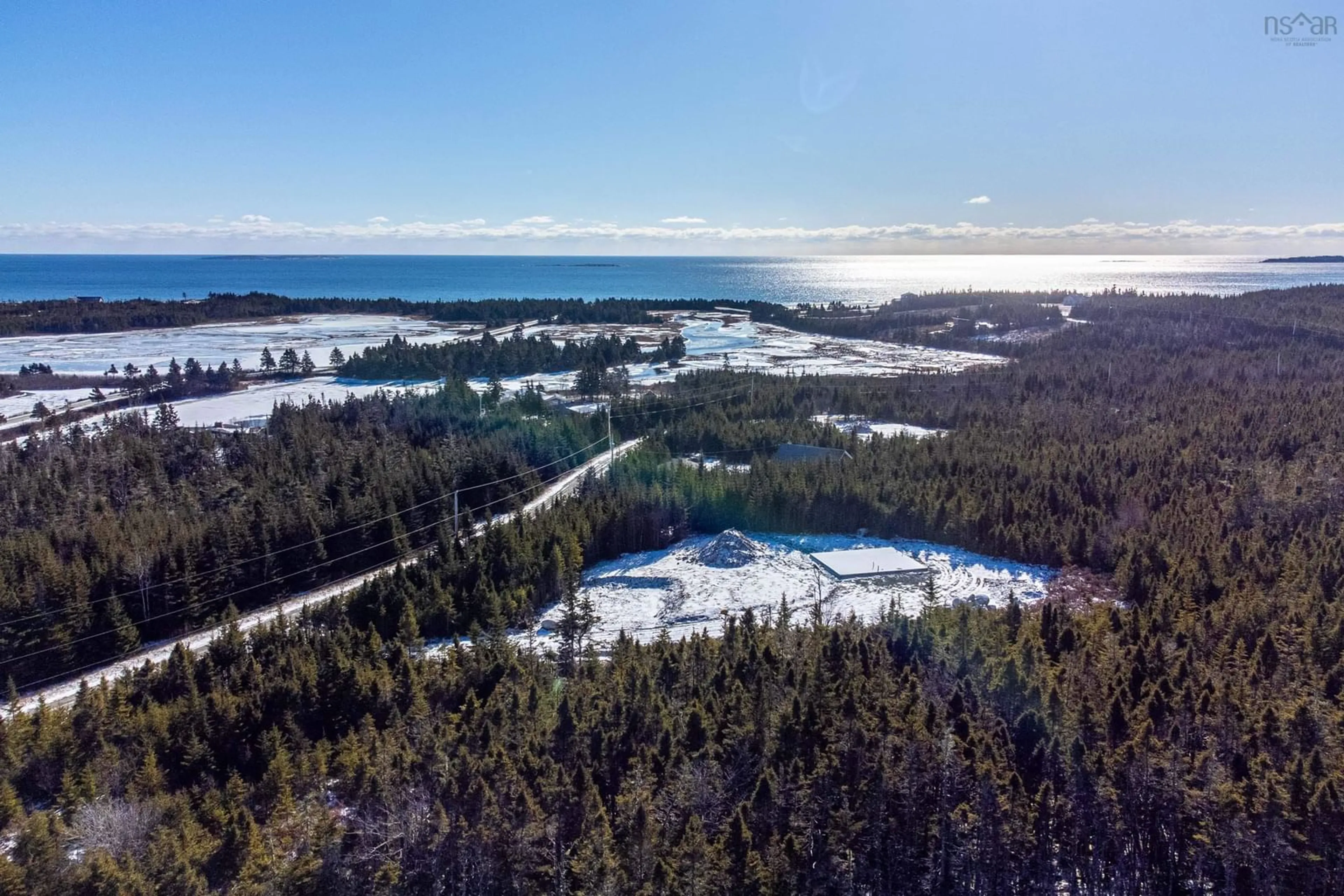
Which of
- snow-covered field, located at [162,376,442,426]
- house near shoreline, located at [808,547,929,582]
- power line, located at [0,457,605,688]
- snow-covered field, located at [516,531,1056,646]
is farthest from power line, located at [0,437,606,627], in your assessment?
snow-covered field, located at [162,376,442,426]

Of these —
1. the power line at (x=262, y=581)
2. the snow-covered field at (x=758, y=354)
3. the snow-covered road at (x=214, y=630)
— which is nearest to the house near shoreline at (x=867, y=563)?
the snow-covered road at (x=214, y=630)

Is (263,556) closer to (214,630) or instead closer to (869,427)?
(214,630)

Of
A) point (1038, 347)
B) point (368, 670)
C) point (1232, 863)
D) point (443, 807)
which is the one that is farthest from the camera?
point (1038, 347)

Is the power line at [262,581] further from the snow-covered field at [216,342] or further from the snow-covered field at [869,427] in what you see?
the snow-covered field at [216,342]

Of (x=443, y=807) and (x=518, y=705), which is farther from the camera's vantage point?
(x=518, y=705)

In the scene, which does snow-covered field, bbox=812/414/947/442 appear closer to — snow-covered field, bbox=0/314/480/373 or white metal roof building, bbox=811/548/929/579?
white metal roof building, bbox=811/548/929/579

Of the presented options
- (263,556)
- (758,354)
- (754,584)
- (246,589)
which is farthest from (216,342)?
(754,584)

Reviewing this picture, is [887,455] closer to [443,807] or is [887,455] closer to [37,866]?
[443,807]

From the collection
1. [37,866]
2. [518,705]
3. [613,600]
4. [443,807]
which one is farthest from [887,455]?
[37,866]
